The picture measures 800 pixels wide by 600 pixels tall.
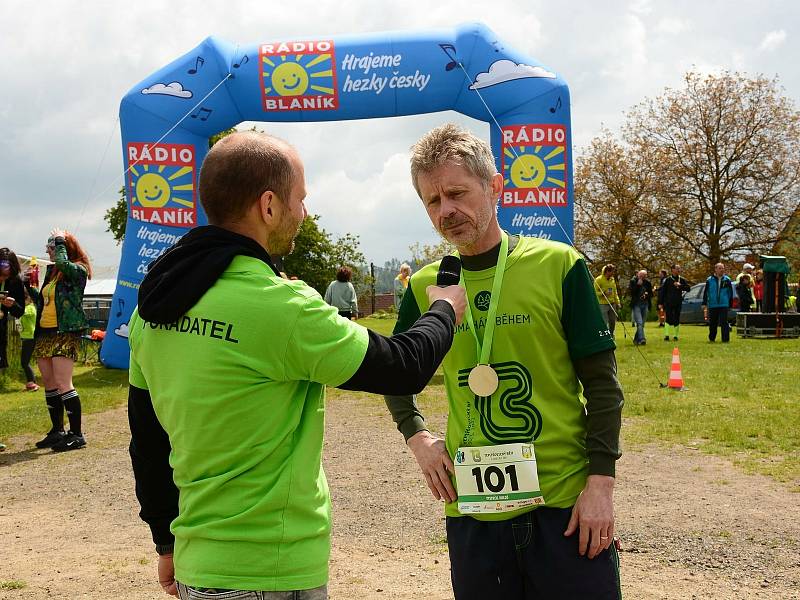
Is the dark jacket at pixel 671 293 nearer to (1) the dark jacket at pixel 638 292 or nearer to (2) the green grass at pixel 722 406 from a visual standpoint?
(1) the dark jacket at pixel 638 292

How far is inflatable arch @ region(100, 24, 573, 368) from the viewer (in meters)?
11.7

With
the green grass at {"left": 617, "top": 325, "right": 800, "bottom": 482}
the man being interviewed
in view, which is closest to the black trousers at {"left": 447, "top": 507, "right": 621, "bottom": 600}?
the man being interviewed

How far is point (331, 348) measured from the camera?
5.46 ft

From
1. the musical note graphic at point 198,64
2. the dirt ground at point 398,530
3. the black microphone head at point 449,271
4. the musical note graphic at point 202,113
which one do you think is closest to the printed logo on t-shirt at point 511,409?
the black microphone head at point 449,271

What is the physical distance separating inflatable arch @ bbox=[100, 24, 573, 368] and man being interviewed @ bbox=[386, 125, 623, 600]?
949 cm

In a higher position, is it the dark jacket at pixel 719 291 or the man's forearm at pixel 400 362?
the dark jacket at pixel 719 291

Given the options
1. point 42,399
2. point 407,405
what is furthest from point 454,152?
point 42,399

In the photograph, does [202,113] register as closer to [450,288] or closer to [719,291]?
[450,288]

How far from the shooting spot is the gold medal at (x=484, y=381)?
86.1 inches

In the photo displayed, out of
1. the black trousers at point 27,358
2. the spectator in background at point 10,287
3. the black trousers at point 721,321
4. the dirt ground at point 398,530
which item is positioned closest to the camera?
the dirt ground at point 398,530

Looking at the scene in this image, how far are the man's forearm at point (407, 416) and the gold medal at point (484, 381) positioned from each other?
0.32 metres

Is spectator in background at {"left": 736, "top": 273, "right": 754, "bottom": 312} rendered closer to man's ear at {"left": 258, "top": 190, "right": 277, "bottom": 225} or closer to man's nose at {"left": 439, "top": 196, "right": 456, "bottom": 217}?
man's nose at {"left": 439, "top": 196, "right": 456, "bottom": 217}

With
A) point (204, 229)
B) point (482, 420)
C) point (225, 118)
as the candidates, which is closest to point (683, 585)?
point (482, 420)

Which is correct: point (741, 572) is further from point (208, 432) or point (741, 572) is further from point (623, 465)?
point (208, 432)
